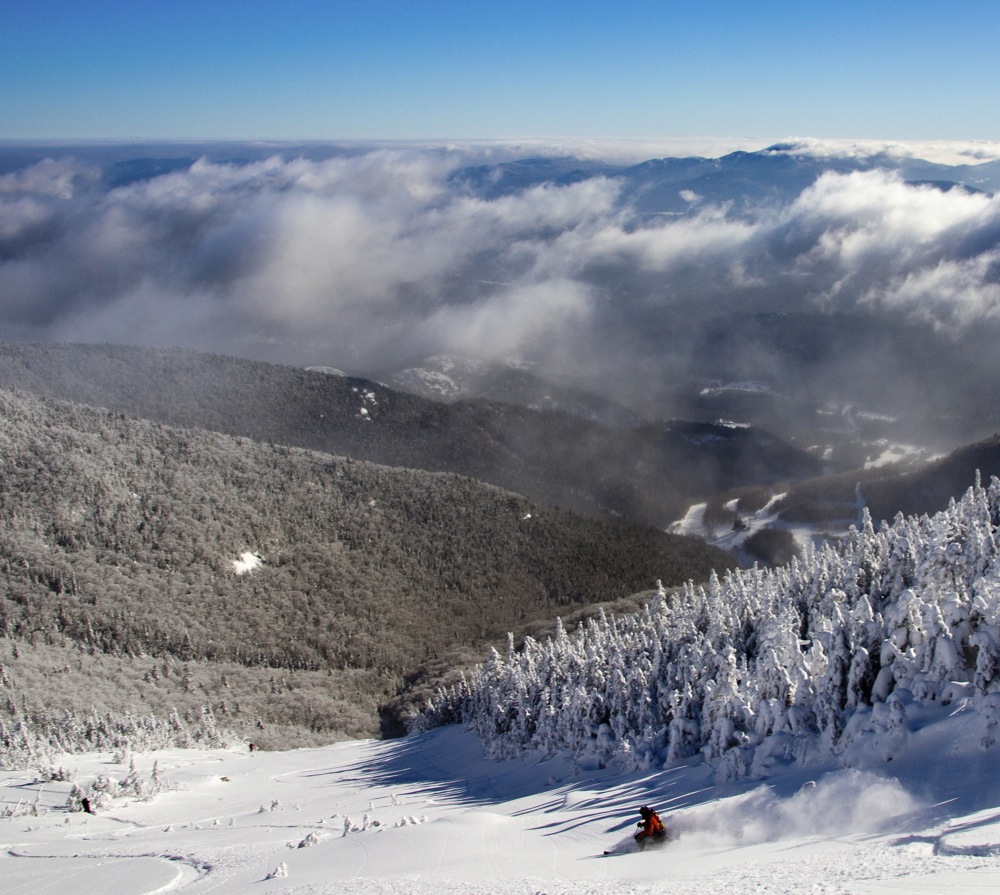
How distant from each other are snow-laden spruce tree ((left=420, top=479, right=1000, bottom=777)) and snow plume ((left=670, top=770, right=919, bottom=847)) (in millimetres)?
4637

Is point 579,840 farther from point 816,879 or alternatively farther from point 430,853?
point 816,879

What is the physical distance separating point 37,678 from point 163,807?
305ft

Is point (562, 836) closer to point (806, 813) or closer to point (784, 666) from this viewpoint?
point (806, 813)

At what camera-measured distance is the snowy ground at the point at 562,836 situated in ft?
98.5

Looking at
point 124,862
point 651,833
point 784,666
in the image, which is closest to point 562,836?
point 651,833

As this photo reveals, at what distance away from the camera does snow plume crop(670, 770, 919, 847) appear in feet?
115

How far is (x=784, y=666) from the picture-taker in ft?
183

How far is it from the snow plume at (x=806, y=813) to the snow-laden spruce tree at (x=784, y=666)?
4637 millimetres

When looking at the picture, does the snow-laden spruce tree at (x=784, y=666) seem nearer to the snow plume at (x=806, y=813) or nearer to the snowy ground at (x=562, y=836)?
the snowy ground at (x=562, y=836)

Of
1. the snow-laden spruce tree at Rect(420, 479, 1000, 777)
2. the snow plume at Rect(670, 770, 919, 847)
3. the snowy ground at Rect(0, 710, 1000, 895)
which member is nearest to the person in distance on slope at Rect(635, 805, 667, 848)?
the snowy ground at Rect(0, 710, 1000, 895)

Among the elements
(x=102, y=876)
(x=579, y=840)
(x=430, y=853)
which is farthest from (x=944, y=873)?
(x=102, y=876)

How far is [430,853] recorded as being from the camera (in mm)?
43156

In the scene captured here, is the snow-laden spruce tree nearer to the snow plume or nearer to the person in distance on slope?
the snow plume

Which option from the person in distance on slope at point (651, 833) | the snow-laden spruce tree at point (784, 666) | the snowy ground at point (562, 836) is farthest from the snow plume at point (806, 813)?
the snow-laden spruce tree at point (784, 666)
